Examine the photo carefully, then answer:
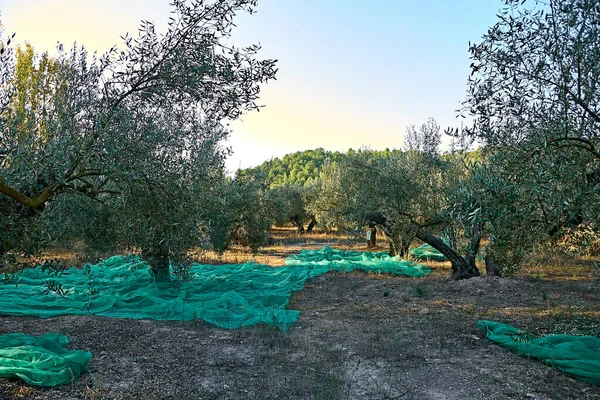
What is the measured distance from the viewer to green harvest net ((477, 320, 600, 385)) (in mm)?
5996

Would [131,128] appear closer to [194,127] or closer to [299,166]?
[194,127]

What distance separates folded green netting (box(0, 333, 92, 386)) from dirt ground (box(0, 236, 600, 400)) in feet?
0.41

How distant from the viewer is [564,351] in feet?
21.1

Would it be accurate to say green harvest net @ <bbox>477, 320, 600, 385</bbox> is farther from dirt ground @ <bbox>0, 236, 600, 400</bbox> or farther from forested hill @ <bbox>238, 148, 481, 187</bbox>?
forested hill @ <bbox>238, 148, 481, 187</bbox>

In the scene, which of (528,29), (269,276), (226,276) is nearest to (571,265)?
(269,276)

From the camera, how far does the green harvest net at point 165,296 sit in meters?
8.84

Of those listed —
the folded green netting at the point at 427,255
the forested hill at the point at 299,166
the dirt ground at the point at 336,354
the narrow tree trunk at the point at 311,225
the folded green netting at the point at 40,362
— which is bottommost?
the dirt ground at the point at 336,354

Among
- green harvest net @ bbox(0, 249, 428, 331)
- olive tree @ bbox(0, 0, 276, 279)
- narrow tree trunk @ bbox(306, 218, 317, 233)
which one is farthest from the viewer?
narrow tree trunk @ bbox(306, 218, 317, 233)

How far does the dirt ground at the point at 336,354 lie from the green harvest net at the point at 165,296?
1.33 ft

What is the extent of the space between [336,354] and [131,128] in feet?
14.7

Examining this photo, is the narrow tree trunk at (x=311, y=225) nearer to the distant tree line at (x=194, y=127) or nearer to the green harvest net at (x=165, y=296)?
the green harvest net at (x=165, y=296)

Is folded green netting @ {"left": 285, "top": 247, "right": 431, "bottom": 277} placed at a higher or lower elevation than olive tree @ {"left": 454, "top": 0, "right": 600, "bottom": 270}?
lower

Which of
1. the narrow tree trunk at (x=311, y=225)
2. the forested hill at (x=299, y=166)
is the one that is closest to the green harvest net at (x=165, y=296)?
the narrow tree trunk at (x=311, y=225)

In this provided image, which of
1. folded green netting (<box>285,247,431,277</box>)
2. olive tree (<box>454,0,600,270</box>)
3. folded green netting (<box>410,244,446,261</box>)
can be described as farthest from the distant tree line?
folded green netting (<box>410,244,446,261</box>)
